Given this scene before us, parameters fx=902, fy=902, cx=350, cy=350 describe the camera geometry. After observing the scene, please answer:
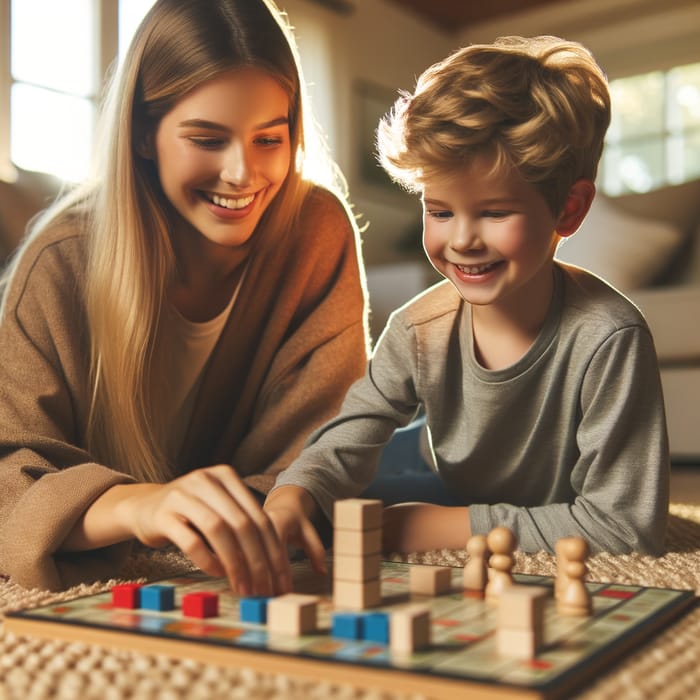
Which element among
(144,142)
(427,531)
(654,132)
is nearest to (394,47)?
(654,132)

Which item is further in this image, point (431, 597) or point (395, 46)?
point (395, 46)

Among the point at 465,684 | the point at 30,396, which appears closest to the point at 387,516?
the point at 30,396

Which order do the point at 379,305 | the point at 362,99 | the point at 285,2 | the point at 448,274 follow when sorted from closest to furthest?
the point at 448,274 < the point at 379,305 < the point at 285,2 < the point at 362,99

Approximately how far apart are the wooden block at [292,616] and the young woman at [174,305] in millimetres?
204

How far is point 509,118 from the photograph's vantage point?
0.94 metres

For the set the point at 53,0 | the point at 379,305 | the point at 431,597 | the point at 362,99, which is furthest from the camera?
the point at 362,99

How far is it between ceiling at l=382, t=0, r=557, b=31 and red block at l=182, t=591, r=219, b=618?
4.30 meters

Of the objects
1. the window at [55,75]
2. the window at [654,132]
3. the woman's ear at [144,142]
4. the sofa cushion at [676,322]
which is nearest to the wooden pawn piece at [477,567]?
the woman's ear at [144,142]

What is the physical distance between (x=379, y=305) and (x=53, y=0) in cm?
158

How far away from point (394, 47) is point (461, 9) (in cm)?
50

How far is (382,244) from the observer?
4371 millimetres

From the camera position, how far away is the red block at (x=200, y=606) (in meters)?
0.64

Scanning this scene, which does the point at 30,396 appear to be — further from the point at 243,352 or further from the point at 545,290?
the point at 545,290

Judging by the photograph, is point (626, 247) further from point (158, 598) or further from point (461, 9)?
point (461, 9)
